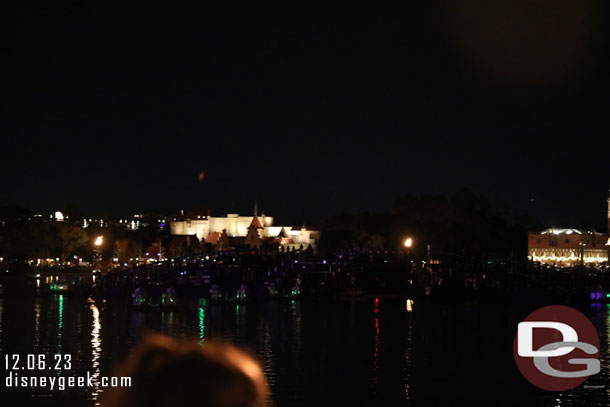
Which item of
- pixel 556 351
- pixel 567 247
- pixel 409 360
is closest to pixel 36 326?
pixel 409 360

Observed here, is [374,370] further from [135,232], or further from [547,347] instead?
[135,232]

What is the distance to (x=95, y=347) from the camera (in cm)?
4100

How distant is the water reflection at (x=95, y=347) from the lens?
3047cm

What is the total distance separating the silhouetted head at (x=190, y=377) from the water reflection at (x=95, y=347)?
0.46 metres

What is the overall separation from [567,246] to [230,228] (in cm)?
7328

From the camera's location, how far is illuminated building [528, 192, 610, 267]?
130375 millimetres

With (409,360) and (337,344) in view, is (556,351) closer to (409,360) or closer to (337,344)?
(409,360)

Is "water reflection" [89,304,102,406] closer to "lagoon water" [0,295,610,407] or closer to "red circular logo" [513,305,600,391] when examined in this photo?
"lagoon water" [0,295,610,407]

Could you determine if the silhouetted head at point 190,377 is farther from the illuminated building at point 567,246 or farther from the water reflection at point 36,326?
the illuminated building at point 567,246

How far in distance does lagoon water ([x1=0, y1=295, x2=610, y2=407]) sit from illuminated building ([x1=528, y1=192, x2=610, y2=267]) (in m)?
66.9

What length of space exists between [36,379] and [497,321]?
29484 millimetres

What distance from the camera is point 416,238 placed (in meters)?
120

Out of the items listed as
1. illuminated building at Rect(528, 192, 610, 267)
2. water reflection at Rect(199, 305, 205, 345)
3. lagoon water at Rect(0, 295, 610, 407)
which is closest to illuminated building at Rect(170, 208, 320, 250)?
illuminated building at Rect(528, 192, 610, 267)

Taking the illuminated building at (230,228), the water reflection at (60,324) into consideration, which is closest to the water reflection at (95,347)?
the water reflection at (60,324)
